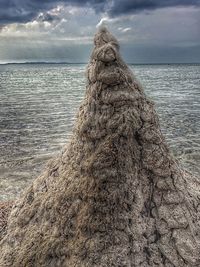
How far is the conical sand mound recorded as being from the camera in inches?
186

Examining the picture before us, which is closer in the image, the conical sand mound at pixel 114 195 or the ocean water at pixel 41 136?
the conical sand mound at pixel 114 195

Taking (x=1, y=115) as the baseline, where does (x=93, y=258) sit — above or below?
above

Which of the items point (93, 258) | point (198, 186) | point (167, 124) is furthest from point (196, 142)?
point (93, 258)

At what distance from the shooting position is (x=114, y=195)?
4.76 meters

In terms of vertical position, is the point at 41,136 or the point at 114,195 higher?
the point at 114,195

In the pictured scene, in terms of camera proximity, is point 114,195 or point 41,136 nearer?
point 114,195

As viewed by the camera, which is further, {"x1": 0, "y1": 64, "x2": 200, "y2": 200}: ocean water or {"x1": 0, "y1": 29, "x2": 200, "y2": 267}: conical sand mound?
{"x1": 0, "y1": 64, "x2": 200, "y2": 200}: ocean water

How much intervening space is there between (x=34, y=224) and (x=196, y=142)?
15070 millimetres

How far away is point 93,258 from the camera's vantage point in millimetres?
4730

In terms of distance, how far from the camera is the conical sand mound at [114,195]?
15.5 feet

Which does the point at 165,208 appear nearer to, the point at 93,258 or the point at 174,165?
the point at 174,165

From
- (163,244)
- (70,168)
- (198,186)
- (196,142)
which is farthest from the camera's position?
(196,142)

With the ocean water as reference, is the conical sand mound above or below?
above

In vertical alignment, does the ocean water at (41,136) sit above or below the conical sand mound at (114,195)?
below
